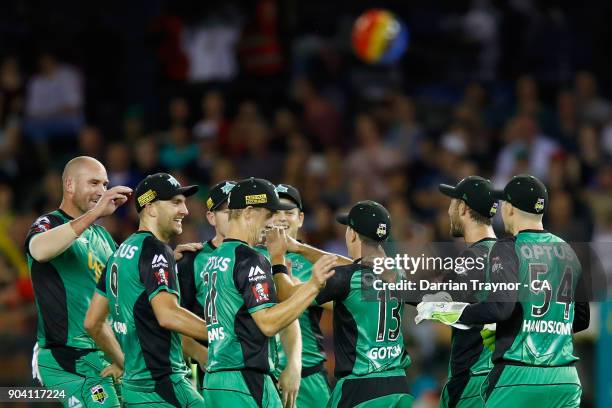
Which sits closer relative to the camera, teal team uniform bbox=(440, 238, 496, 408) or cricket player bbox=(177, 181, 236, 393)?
teal team uniform bbox=(440, 238, 496, 408)

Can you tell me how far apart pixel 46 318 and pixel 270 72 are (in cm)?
1008

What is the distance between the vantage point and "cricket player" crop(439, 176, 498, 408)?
9.34m

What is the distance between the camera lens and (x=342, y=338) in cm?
878

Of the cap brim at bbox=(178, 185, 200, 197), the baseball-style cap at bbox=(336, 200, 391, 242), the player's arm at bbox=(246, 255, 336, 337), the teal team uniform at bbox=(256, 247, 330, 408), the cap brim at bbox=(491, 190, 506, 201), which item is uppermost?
Answer: the cap brim at bbox=(178, 185, 200, 197)

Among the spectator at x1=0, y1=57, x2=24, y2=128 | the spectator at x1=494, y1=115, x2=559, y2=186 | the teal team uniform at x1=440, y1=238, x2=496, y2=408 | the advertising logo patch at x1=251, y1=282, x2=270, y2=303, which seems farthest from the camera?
the spectator at x1=0, y1=57, x2=24, y2=128

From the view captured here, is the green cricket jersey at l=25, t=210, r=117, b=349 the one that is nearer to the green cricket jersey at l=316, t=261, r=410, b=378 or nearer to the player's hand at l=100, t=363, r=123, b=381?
the player's hand at l=100, t=363, r=123, b=381

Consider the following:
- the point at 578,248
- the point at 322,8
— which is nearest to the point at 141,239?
the point at 578,248

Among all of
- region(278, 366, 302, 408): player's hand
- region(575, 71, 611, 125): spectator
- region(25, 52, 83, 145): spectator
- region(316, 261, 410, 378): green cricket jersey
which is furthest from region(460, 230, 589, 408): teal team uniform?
region(25, 52, 83, 145): spectator

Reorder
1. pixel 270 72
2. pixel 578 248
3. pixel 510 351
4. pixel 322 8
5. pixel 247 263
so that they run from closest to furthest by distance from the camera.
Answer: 1. pixel 247 263
2. pixel 510 351
3. pixel 578 248
4. pixel 270 72
5. pixel 322 8

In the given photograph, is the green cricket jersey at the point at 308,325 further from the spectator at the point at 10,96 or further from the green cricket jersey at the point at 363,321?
the spectator at the point at 10,96

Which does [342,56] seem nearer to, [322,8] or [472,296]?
[322,8]

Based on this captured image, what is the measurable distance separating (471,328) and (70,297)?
3.08 m

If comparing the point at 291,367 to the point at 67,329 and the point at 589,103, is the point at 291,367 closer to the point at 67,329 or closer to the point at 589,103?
the point at 67,329

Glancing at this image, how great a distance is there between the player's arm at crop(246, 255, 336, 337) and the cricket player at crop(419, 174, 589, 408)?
1296mm
